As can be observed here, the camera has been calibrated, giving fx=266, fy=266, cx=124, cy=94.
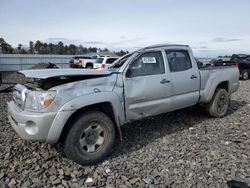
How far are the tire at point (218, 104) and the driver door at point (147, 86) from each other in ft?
5.91

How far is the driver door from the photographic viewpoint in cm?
461

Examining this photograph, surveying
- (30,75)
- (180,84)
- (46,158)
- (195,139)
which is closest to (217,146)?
(195,139)

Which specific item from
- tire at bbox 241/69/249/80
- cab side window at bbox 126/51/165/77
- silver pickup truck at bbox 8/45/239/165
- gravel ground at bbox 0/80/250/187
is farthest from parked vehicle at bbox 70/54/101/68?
cab side window at bbox 126/51/165/77

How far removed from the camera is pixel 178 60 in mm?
5680

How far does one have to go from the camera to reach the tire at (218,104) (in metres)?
6.57

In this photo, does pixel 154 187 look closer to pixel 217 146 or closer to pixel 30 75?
A: pixel 217 146

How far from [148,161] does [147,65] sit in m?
1.76

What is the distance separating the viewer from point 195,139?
208 inches

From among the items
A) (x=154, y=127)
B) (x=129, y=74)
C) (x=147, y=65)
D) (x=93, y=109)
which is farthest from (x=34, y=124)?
(x=154, y=127)

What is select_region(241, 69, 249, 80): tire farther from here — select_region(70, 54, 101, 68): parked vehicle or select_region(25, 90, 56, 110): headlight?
select_region(25, 90, 56, 110): headlight

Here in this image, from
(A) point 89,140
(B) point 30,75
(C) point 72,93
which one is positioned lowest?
(A) point 89,140

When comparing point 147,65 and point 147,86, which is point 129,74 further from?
point 147,65

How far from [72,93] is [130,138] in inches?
73.2

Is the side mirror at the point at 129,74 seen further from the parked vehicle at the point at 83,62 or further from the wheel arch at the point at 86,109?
the parked vehicle at the point at 83,62
